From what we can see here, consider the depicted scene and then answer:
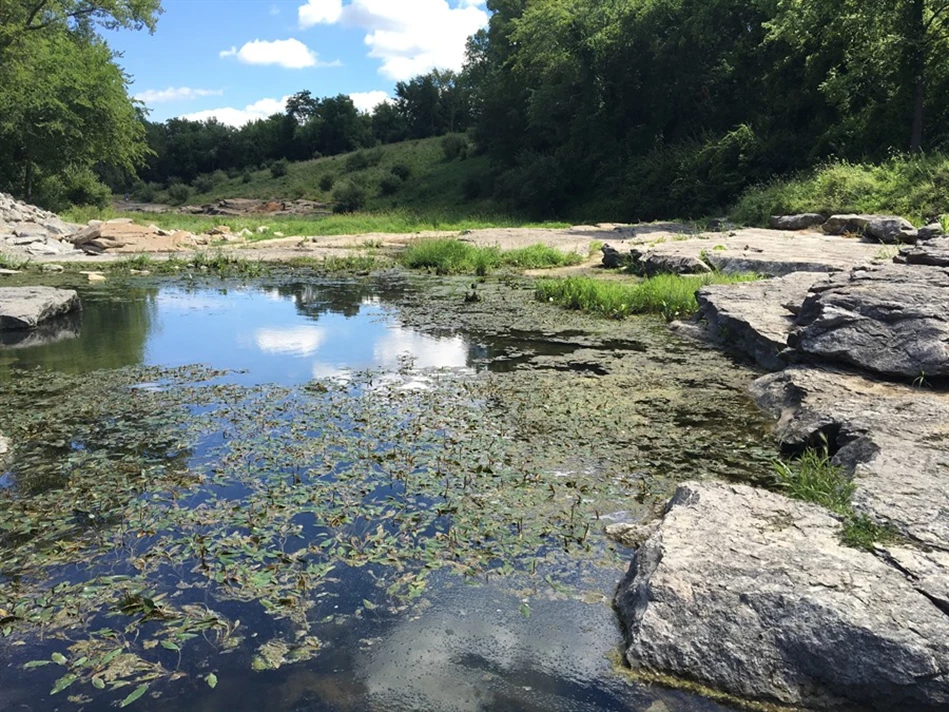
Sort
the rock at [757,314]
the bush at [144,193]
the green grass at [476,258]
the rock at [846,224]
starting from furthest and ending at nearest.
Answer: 1. the bush at [144,193]
2. the green grass at [476,258]
3. the rock at [846,224]
4. the rock at [757,314]

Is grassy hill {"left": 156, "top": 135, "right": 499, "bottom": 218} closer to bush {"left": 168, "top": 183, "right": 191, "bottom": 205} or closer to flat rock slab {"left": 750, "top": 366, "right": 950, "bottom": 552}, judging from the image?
bush {"left": 168, "top": 183, "right": 191, "bottom": 205}

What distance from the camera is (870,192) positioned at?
18.9 meters

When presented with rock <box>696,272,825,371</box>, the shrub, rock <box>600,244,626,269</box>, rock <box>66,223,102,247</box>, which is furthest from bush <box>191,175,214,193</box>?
rock <box>696,272,825,371</box>

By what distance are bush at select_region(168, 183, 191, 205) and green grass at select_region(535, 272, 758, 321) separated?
173ft

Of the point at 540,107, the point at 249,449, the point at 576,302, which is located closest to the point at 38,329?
the point at 249,449

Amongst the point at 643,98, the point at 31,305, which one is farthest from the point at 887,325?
the point at 643,98

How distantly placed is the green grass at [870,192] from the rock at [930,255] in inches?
312

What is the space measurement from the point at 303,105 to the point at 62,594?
81329mm

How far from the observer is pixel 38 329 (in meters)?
11.1

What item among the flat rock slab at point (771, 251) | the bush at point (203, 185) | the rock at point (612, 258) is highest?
the bush at point (203, 185)

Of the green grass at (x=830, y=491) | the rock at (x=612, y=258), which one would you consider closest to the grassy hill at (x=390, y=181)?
the rock at (x=612, y=258)

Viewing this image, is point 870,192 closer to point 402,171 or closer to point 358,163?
point 402,171

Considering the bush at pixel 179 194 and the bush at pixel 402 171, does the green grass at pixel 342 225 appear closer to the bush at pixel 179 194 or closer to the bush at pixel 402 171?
the bush at pixel 402 171

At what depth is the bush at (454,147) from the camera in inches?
2112
